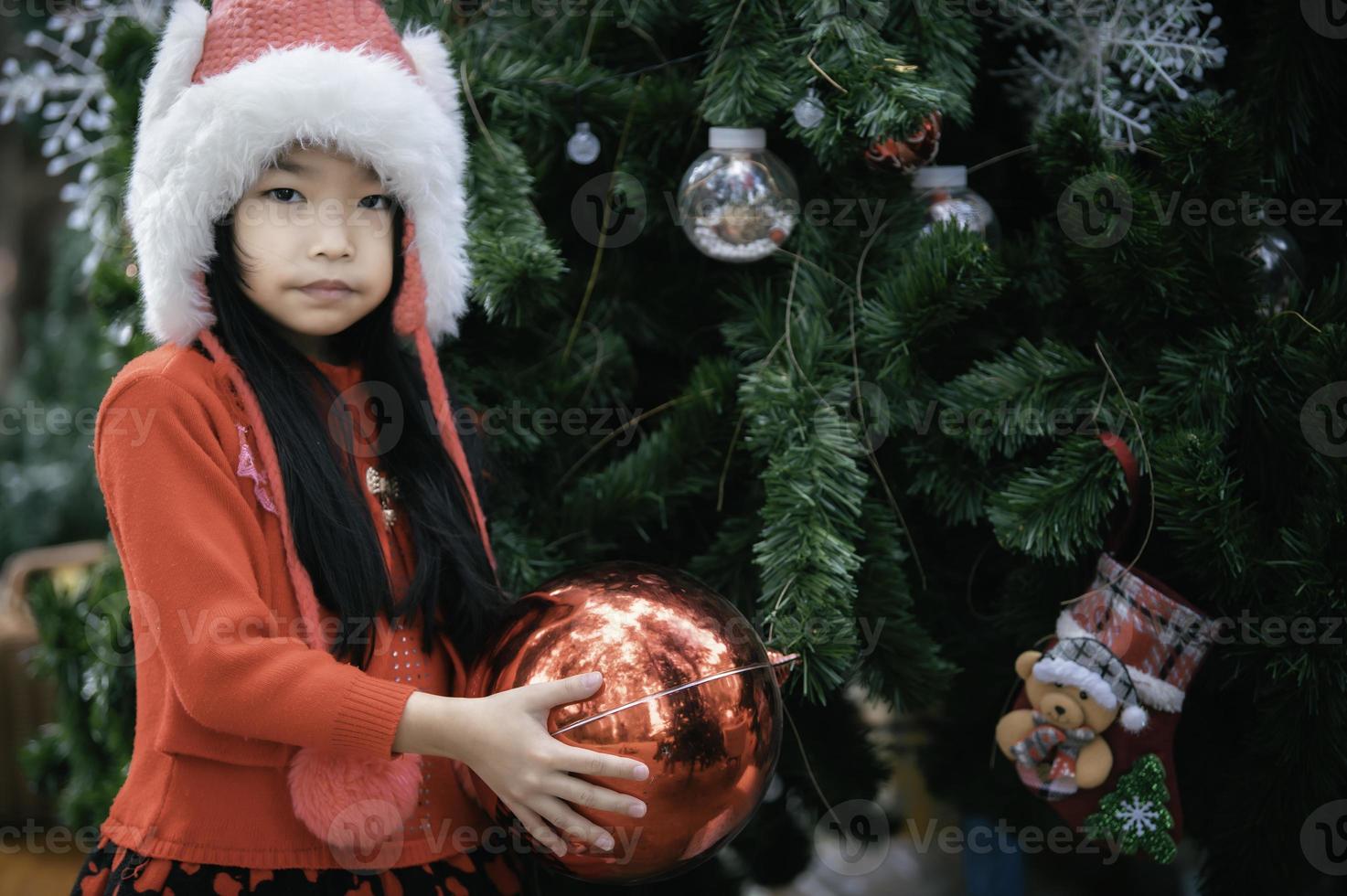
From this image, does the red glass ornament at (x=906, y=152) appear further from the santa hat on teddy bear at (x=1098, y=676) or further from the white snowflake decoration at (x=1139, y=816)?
the white snowflake decoration at (x=1139, y=816)

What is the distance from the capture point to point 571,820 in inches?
40.4

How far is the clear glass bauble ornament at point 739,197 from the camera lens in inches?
52.2

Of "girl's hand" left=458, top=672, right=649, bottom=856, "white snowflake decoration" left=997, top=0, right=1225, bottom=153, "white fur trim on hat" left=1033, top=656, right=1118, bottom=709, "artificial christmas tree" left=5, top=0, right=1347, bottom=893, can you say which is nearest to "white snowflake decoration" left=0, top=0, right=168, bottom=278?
"artificial christmas tree" left=5, top=0, right=1347, bottom=893

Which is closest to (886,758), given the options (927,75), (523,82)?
(927,75)

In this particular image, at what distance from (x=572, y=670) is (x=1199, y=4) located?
1.11 meters

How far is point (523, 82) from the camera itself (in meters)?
1.46

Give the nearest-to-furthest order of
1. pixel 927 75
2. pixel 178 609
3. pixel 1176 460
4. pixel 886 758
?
pixel 178 609 → pixel 1176 460 → pixel 927 75 → pixel 886 758

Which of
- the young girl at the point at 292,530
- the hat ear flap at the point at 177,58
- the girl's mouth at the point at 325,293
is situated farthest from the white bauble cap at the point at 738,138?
the hat ear flap at the point at 177,58

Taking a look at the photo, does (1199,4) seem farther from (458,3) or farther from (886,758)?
(886,758)

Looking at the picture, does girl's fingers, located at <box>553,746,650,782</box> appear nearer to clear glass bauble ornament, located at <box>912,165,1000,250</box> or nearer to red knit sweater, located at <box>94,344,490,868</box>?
red knit sweater, located at <box>94,344,490,868</box>

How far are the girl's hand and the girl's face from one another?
458 millimetres

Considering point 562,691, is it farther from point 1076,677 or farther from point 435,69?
point 435,69

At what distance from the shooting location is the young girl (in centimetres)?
105

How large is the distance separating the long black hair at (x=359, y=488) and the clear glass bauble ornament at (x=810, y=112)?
1.55 ft
